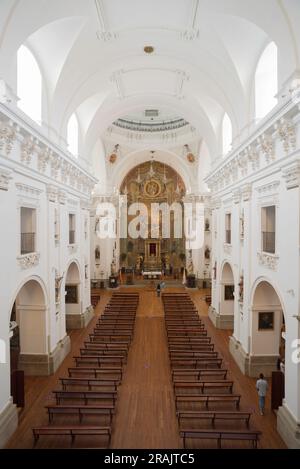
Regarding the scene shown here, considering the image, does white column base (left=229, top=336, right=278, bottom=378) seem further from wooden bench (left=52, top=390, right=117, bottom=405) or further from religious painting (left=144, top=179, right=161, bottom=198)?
religious painting (left=144, top=179, right=161, bottom=198)

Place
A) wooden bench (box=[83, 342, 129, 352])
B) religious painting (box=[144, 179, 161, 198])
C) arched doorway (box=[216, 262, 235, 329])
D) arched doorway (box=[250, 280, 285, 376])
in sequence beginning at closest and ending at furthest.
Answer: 1. arched doorway (box=[250, 280, 285, 376])
2. wooden bench (box=[83, 342, 129, 352])
3. arched doorway (box=[216, 262, 235, 329])
4. religious painting (box=[144, 179, 161, 198])

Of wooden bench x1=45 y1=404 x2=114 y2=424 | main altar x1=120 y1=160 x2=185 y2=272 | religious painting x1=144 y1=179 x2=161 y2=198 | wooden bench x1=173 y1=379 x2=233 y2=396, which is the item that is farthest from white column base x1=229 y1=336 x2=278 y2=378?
religious painting x1=144 y1=179 x2=161 y2=198

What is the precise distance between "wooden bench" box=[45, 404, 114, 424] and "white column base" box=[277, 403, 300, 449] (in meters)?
3.96

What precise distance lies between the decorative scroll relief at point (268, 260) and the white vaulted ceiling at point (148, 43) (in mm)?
4363

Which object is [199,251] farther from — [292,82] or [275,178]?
[292,82]

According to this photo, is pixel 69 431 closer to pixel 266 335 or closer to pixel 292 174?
pixel 266 335

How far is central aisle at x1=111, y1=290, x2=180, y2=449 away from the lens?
24.5 feet

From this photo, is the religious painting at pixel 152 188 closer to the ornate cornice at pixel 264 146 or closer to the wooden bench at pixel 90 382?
the ornate cornice at pixel 264 146

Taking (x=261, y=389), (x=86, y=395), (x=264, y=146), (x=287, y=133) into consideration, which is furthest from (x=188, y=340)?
(x=287, y=133)

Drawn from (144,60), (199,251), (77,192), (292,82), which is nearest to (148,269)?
(199,251)

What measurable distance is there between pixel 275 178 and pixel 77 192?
896cm

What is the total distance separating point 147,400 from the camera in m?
9.24

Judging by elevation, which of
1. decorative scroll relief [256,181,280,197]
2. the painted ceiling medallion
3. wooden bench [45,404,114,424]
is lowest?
wooden bench [45,404,114,424]

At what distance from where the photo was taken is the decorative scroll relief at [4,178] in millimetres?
7305
